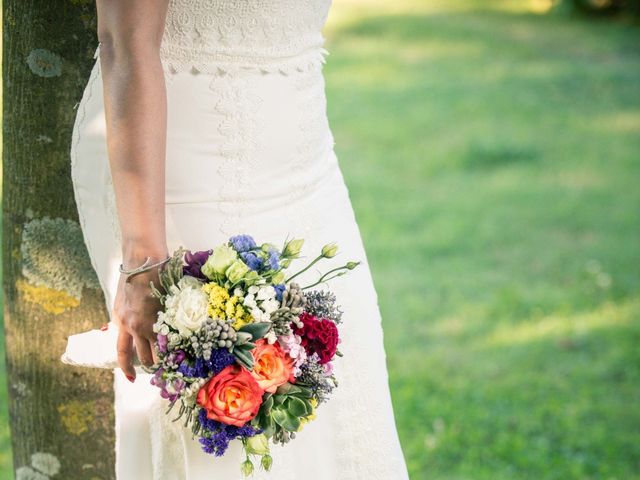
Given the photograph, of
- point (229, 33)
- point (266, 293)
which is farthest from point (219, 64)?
point (266, 293)

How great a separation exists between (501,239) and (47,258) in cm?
390

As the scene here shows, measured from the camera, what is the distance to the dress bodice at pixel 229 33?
69.8 inches

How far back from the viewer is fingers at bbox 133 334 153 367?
5.47 ft

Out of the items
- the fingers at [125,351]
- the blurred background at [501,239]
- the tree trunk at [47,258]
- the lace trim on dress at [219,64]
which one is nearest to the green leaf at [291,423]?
the fingers at [125,351]

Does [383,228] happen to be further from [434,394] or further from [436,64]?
[436,64]

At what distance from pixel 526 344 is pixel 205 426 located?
3.11 m

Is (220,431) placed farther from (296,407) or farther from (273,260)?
(273,260)

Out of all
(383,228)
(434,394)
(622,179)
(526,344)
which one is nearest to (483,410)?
(434,394)

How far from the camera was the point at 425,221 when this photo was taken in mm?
6031

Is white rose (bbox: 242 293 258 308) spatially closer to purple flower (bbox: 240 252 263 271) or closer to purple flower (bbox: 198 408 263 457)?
purple flower (bbox: 240 252 263 271)

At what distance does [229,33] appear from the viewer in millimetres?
1794

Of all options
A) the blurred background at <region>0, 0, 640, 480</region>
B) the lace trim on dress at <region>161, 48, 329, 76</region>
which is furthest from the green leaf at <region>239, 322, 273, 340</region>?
the blurred background at <region>0, 0, 640, 480</region>

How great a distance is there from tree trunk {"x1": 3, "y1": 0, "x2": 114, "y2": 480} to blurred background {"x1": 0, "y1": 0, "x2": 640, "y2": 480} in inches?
51.1

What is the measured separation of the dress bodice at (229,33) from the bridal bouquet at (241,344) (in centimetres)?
39
